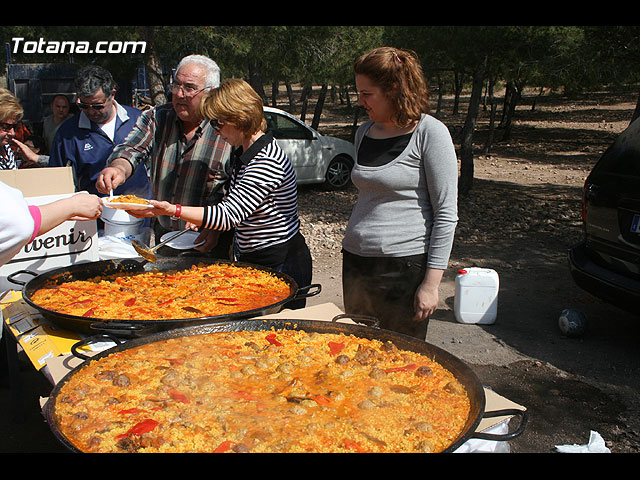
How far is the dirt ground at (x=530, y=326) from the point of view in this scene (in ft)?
12.4

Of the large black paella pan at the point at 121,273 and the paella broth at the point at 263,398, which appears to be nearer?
the paella broth at the point at 263,398

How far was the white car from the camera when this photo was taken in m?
11.9

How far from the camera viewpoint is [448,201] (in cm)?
276

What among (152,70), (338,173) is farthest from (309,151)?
(152,70)

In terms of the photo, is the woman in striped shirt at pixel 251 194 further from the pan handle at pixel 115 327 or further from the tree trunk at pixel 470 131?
the tree trunk at pixel 470 131

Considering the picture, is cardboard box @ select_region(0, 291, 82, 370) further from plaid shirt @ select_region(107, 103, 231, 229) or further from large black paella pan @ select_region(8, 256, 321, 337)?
plaid shirt @ select_region(107, 103, 231, 229)

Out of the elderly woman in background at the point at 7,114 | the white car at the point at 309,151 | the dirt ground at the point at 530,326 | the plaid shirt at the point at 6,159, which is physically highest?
the elderly woman in background at the point at 7,114

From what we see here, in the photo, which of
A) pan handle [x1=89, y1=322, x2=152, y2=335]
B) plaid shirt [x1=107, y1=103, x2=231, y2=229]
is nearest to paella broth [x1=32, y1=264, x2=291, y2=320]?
pan handle [x1=89, y1=322, x2=152, y2=335]

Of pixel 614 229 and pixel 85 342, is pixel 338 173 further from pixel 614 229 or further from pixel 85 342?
pixel 85 342

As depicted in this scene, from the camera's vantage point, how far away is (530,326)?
17.8 ft

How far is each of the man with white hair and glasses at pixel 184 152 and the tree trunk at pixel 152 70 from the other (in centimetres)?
871

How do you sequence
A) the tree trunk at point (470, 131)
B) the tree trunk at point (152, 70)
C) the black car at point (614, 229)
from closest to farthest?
the black car at point (614, 229), the tree trunk at point (470, 131), the tree trunk at point (152, 70)

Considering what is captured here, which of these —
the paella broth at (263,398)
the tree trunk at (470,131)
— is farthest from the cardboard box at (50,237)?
the tree trunk at (470,131)

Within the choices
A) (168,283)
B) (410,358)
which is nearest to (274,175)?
(168,283)
